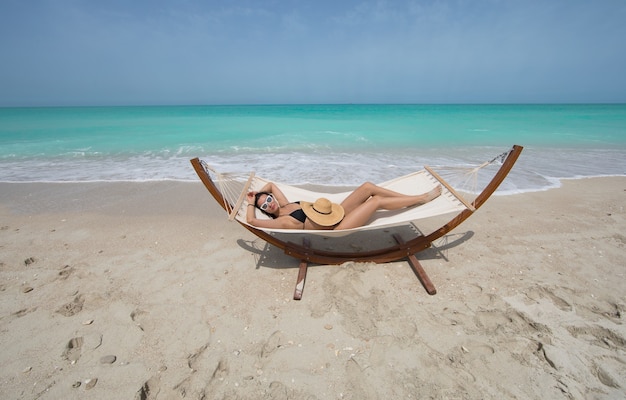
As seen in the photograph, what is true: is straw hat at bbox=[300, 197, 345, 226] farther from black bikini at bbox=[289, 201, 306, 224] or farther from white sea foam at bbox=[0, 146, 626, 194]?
white sea foam at bbox=[0, 146, 626, 194]

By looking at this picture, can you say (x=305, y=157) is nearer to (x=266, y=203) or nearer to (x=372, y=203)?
(x=266, y=203)

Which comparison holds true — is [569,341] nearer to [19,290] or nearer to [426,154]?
[19,290]

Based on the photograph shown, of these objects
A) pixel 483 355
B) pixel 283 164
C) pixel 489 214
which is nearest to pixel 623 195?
pixel 489 214

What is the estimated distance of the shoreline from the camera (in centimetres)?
205

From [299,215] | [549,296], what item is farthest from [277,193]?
[549,296]

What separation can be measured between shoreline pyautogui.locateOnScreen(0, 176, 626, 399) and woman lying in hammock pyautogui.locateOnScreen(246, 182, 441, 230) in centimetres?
52

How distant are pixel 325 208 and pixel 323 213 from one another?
2.2 inches

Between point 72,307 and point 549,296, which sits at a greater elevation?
point 549,296

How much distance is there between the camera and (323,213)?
318 cm

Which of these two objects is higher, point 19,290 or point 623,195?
point 623,195

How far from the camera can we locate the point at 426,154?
33.8 ft

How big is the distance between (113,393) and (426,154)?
10.1 meters

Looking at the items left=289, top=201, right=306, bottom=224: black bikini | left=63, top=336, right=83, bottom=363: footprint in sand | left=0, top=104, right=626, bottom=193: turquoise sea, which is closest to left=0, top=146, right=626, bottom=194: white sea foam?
left=0, top=104, right=626, bottom=193: turquoise sea

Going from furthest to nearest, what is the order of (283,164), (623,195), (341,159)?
(341,159)
(283,164)
(623,195)
